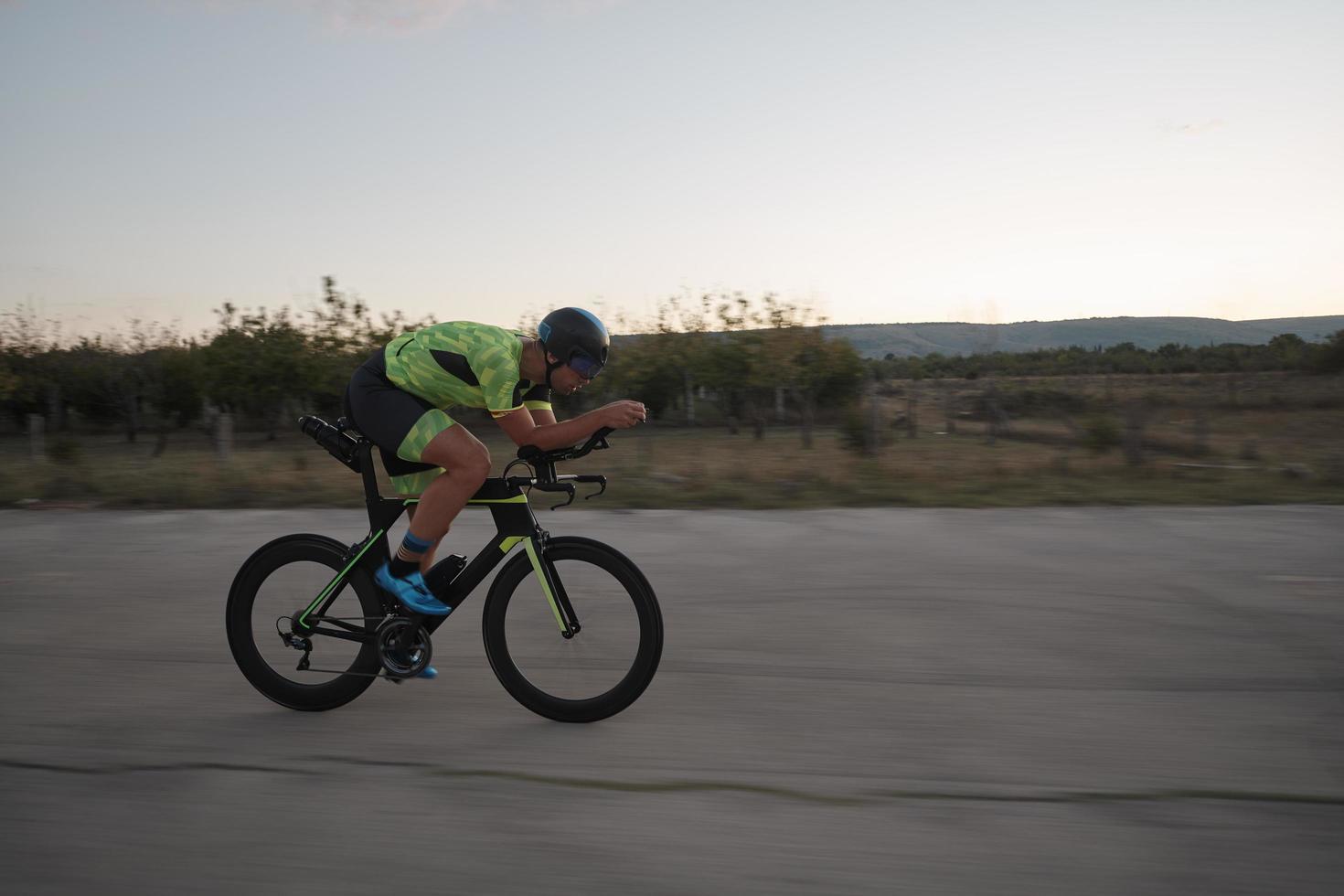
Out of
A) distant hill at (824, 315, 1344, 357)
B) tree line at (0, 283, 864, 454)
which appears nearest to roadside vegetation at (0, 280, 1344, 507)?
tree line at (0, 283, 864, 454)

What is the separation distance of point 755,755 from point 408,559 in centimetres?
155

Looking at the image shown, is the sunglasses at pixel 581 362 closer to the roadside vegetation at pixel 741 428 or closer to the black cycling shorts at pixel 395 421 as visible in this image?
the black cycling shorts at pixel 395 421

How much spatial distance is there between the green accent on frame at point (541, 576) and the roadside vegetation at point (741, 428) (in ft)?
18.9

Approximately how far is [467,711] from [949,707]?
77.0 inches

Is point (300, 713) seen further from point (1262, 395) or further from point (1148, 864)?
point (1262, 395)

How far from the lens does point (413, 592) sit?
11.9ft

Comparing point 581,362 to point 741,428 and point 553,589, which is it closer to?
point 553,589

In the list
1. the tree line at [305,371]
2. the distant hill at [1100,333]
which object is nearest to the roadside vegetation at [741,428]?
the tree line at [305,371]

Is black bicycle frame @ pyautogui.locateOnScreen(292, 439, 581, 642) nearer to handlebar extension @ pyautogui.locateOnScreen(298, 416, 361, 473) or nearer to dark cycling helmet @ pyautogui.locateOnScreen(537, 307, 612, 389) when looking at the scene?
handlebar extension @ pyautogui.locateOnScreen(298, 416, 361, 473)

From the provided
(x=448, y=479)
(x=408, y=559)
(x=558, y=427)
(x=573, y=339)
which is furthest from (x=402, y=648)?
(x=573, y=339)

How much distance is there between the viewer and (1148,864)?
252cm

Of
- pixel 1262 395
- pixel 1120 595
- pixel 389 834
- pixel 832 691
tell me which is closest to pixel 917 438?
pixel 1262 395

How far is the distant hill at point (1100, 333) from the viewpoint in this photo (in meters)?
150

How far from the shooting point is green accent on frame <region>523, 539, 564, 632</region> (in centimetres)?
357
